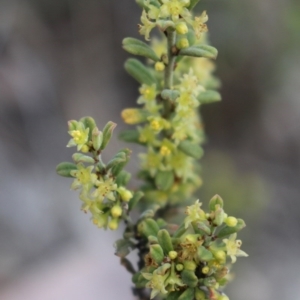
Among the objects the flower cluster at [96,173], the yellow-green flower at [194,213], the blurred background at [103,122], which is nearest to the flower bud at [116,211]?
the flower cluster at [96,173]

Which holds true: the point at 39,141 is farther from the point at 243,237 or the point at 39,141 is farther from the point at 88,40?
the point at 243,237

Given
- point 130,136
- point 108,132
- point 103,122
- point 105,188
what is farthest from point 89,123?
point 103,122

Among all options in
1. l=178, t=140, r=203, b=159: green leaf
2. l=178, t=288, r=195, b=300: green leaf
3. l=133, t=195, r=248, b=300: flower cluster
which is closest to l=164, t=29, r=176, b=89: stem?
l=178, t=140, r=203, b=159: green leaf

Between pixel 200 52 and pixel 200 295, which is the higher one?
pixel 200 52

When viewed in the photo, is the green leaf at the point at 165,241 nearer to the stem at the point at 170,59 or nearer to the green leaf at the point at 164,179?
the green leaf at the point at 164,179

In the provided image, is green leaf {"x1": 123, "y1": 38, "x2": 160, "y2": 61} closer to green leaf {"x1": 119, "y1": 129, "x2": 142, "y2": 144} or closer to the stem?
Answer: the stem

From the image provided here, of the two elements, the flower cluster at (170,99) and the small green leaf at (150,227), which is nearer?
the flower cluster at (170,99)

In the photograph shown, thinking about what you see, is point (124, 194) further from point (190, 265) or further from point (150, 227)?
point (190, 265)
